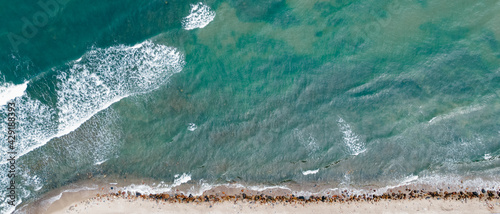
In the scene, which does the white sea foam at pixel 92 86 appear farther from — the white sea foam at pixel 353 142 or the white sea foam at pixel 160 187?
the white sea foam at pixel 353 142

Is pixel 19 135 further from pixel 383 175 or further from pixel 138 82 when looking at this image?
pixel 383 175

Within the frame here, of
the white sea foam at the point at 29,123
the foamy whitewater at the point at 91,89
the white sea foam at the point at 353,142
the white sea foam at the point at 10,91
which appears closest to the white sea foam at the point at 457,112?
the white sea foam at the point at 353,142

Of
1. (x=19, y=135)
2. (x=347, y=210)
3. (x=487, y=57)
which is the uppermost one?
(x=19, y=135)

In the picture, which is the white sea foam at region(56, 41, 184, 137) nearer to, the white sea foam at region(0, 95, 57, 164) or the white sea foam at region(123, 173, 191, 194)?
the white sea foam at region(0, 95, 57, 164)

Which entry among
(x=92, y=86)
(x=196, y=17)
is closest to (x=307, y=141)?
(x=196, y=17)

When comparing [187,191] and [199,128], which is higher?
[199,128]

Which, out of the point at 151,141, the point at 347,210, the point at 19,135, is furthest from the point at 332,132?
the point at 19,135
